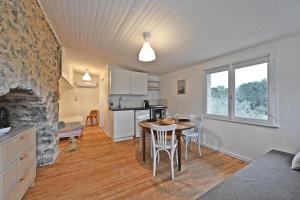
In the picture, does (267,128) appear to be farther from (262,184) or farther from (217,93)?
(262,184)

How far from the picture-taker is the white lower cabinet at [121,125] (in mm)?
3911

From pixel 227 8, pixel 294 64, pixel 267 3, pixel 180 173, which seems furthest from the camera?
pixel 180 173

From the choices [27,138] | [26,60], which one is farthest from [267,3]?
[27,138]

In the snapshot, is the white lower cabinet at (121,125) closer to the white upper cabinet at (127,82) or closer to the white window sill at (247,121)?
the white upper cabinet at (127,82)

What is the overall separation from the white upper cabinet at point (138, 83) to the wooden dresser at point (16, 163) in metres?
3.01

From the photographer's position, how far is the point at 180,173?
2197 millimetres

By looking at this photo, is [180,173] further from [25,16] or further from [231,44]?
[25,16]

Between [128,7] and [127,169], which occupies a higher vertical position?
[128,7]

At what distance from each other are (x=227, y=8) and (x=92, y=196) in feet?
9.32

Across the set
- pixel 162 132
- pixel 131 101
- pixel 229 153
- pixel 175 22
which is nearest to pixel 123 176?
pixel 162 132

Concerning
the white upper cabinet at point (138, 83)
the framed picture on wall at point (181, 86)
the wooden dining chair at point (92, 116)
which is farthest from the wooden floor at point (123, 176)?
the wooden dining chair at point (92, 116)

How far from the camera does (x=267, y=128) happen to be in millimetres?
2344

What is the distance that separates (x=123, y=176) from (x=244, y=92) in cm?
280

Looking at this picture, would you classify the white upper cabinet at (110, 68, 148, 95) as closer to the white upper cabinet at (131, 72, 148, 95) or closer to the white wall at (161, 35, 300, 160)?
the white upper cabinet at (131, 72, 148, 95)
